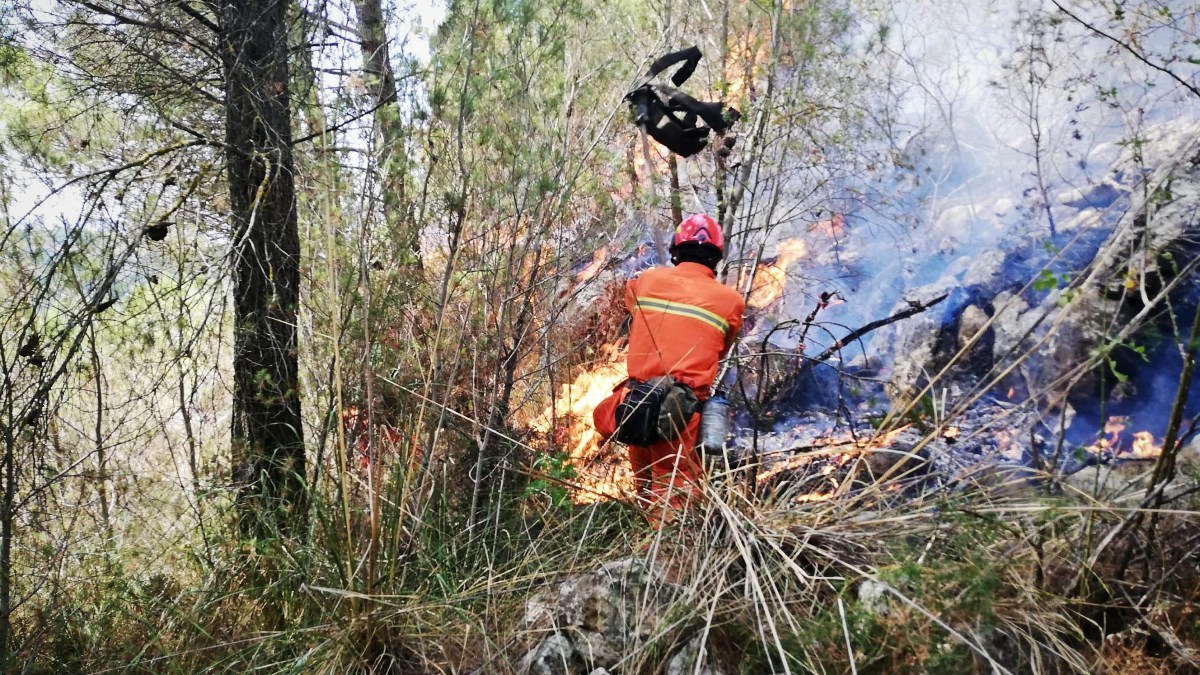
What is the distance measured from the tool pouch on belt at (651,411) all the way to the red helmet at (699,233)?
80 cm

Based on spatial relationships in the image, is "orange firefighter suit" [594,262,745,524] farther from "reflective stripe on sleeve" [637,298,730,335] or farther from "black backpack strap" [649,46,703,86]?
"black backpack strap" [649,46,703,86]

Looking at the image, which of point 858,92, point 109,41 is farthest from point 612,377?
point 109,41

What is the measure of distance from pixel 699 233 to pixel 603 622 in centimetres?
235

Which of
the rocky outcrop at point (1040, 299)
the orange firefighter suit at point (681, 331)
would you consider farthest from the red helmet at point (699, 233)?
the rocky outcrop at point (1040, 299)

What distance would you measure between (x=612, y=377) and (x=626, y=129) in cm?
192

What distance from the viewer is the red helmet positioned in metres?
4.18

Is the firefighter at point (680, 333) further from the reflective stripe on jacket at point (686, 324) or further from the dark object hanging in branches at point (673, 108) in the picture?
the dark object hanging in branches at point (673, 108)

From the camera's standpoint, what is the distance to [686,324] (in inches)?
155

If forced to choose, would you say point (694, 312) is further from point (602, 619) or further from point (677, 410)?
point (602, 619)

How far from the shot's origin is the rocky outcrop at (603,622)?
225 cm

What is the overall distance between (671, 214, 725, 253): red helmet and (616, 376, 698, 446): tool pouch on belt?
2.63ft

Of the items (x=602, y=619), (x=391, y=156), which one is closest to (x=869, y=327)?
(x=602, y=619)

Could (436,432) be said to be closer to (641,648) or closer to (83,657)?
(641,648)

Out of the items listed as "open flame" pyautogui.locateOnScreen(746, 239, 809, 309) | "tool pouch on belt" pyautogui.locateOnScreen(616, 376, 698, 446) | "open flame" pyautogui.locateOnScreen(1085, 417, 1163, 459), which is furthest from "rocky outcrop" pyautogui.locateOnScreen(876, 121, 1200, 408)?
"tool pouch on belt" pyautogui.locateOnScreen(616, 376, 698, 446)
